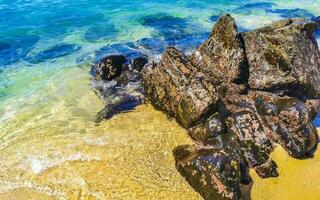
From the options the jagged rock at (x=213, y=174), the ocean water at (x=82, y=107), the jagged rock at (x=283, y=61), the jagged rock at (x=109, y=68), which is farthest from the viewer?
the jagged rock at (x=109, y=68)

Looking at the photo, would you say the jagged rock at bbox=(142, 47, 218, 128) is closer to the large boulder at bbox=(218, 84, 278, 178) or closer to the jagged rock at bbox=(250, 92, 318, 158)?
the large boulder at bbox=(218, 84, 278, 178)

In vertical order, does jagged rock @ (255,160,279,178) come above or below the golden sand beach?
above

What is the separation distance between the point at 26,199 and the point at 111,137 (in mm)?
3016

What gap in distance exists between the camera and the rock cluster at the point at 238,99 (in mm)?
9354

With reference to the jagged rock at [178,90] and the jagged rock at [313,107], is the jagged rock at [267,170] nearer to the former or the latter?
the jagged rock at [178,90]

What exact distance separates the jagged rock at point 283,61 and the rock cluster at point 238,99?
3 centimetres

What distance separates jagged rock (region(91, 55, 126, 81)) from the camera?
14844 millimetres

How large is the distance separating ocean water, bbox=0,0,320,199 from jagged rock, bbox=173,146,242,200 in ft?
1.15

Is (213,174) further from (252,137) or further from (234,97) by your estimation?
(234,97)

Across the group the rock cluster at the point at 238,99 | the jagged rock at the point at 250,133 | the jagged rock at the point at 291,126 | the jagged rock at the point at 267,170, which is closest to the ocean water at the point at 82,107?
the rock cluster at the point at 238,99

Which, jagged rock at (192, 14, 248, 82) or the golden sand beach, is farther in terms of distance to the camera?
jagged rock at (192, 14, 248, 82)

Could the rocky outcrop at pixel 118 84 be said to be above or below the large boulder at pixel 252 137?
below

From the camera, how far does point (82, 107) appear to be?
1320 cm

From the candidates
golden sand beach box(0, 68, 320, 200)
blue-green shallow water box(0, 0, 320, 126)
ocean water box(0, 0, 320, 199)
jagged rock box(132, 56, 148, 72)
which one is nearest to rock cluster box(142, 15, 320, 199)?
golden sand beach box(0, 68, 320, 200)
